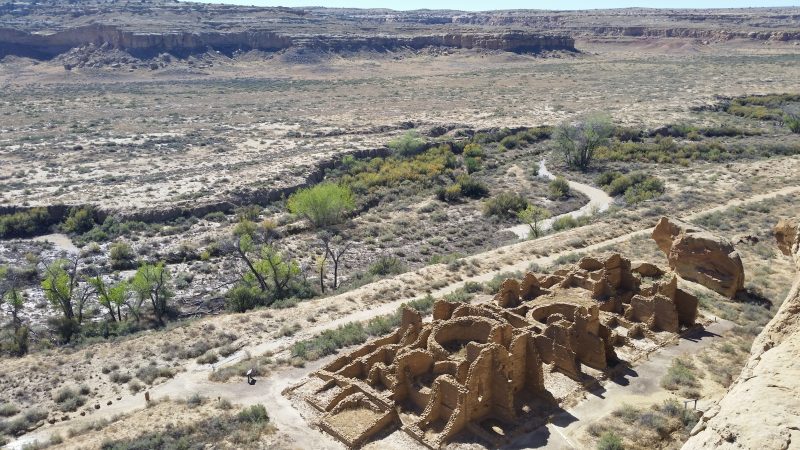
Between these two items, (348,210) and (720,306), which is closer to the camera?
(720,306)

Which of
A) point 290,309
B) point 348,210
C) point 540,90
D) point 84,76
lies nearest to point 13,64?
point 84,76

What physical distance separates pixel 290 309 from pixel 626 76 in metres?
95.8

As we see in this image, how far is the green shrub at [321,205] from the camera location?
42.6 meters

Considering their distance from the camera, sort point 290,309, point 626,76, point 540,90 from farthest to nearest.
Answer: point 626,76 < point 540,90 < point 290,309

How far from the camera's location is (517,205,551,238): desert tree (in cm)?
4044

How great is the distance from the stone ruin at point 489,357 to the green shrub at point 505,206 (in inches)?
748

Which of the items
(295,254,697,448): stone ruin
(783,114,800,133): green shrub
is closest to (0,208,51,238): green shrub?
(295,254,697,448): stone ruin

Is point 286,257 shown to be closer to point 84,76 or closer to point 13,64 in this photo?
point 84,76

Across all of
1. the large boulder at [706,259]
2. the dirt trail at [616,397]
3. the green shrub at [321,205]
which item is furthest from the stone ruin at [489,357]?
the green shrub at [321,205]

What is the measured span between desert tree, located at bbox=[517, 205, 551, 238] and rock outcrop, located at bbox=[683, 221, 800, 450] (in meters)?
30.3

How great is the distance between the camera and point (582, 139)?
Answer: 56.7m

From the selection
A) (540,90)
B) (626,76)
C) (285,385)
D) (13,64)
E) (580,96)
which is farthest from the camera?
(13,64)

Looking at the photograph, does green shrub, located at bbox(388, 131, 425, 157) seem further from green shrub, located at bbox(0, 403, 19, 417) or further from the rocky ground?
green shrub, located at bbox(0, 403, 19, 417)

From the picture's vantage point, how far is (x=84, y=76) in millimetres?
114812
